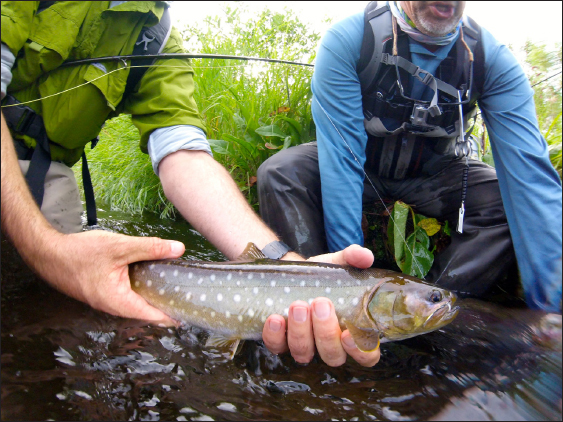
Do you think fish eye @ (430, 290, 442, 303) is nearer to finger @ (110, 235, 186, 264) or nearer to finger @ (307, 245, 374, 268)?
finger @ (307, 245, 374, 268)

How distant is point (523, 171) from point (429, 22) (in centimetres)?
127

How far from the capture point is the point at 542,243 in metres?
2.35

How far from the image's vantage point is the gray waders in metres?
2.92

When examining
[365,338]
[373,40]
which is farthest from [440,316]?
[373,40]

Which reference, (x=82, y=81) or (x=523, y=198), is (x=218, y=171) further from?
(x=523, y=198)

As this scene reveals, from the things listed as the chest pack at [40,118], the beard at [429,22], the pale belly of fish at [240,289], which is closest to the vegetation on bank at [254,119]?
the beard at [429,22]

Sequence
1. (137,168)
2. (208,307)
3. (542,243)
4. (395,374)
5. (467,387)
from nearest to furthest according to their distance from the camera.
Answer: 1. (467,387)
2. (395,374)
3. (208,307)
4. (542,243)
5. (137,168)

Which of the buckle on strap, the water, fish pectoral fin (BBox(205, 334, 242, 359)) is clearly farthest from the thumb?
the buckle on strap

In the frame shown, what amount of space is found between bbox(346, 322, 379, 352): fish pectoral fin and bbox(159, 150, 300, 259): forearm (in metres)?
0.68

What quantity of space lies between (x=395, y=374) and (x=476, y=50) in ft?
8.42

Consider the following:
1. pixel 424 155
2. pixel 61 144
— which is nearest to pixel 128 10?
pixel 61 144

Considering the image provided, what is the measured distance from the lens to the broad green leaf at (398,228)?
3064mm

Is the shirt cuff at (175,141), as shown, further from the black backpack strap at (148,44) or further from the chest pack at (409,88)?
the chest pack at (409,88)

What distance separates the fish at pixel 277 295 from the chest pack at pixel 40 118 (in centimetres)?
117
